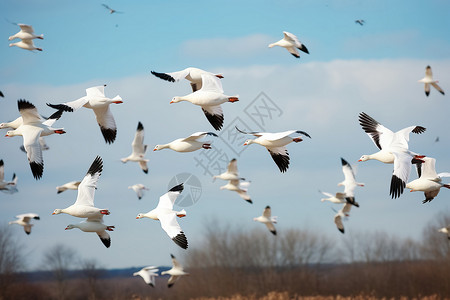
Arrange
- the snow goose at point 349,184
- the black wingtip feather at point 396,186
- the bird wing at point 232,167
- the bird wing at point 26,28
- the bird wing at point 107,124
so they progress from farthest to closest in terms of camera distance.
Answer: the snow goose at point 349,184
the bird wing at point 232,167
the bird wing at point 26,28
the bird wing at point 107,124
the black wingtip feather at point 396,186

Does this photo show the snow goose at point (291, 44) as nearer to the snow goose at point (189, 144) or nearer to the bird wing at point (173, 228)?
the snow goose at point (189, 144)

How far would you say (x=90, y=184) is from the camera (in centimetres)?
1460

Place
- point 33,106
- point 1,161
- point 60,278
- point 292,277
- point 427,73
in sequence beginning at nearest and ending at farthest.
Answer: point 33,106 → point 1,161 → point 427,73 → point 292,277 → point 60,278

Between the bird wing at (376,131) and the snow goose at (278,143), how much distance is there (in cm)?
195

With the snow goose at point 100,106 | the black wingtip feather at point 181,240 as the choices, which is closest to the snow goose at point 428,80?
the snow goose at point 100,106

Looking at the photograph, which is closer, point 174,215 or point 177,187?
point 174,215

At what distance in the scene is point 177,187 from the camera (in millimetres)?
15242

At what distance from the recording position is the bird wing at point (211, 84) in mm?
14703

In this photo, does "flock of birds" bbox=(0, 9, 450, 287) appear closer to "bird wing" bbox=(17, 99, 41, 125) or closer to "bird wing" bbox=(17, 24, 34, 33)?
"bird wing" bbox=(17, 99, 41, 125)

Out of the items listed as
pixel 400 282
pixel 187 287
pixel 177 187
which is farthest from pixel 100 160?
pixel 400 282

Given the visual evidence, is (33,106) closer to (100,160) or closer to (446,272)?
(100,160)

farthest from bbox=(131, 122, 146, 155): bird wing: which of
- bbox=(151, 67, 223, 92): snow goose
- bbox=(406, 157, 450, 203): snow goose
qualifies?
bbox=(406, 157, 450, 203): snow goose

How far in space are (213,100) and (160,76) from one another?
4.45 ft

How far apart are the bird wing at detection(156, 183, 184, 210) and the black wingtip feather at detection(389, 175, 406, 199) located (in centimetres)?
488
